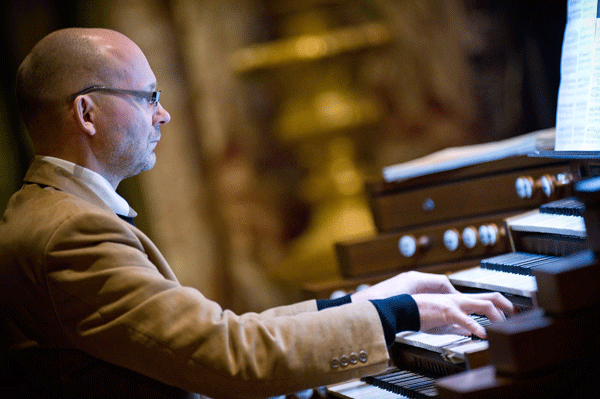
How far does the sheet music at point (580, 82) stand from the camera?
1916 mm

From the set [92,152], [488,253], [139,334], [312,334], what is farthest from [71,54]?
[488,253]

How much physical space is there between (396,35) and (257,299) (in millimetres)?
2489

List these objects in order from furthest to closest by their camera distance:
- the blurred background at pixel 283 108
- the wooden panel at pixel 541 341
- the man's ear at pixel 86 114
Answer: the blurred background at pixel 283 108 → the man's ear at pixel 86 114 → the wooden panel at pixel 541 341

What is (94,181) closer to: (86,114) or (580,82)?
(86,114)

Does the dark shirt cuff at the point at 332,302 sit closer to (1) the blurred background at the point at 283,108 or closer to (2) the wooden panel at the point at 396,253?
(2) the wooden panel at the point at 396,253

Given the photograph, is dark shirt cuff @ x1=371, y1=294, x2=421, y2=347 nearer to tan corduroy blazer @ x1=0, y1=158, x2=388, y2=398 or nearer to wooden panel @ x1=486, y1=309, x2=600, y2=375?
tan corduroy blazer @ x1=0, y1=158, x2=388, y2=398

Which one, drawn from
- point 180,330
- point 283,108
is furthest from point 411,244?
point 283,108

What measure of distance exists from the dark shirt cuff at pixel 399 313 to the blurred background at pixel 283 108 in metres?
3.39

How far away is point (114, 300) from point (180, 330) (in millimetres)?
158

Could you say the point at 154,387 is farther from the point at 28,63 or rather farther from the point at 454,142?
the point at 454,142

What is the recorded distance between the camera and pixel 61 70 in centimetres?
172

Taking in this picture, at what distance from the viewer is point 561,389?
1.27 meters

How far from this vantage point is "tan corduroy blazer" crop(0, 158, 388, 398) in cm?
138

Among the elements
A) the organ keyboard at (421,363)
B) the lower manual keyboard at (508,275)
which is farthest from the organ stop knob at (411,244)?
the organ keyboard at (421,363)
